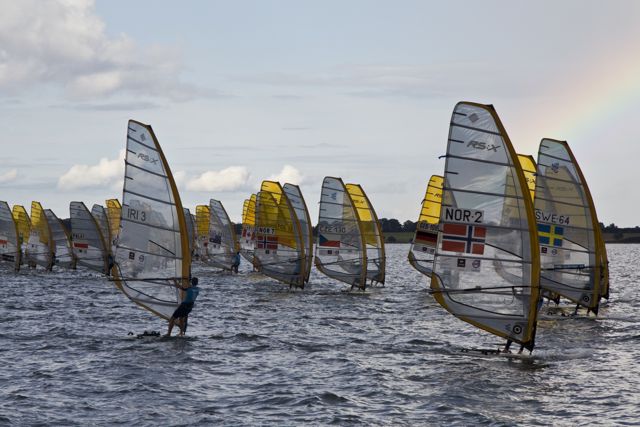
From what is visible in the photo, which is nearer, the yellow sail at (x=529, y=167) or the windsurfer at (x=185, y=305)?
the windsurfer at (x=185, y=305)

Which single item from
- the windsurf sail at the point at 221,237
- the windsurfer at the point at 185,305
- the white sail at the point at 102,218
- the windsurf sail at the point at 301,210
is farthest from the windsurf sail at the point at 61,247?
the windsurfer at the point at 185,305

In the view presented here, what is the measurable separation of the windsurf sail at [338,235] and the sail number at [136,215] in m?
17.7

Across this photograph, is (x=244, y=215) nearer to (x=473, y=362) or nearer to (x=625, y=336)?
(x=625, y=336)

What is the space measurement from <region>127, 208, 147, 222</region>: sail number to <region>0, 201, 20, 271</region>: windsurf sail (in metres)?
31.6

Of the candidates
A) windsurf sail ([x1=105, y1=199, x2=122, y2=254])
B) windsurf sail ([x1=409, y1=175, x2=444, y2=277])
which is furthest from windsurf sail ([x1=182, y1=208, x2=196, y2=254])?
windsurf sail ([x1=409, y1=175, x2=444, y2=277])

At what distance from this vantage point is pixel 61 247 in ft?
190

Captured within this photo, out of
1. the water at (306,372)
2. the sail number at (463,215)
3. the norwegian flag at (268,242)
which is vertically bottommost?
the water at (306,372)

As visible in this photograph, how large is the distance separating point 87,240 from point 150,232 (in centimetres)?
3235

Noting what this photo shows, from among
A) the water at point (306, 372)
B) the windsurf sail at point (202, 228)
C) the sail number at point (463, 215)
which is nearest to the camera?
the water at point (306, 372)

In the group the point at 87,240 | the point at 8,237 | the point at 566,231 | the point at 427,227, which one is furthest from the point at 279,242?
the point at 8,237

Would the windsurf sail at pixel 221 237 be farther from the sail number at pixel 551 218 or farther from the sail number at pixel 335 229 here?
Answer: the sail number at pixel 551 218

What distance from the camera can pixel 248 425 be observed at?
1435cm

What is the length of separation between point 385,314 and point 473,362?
1181 cm

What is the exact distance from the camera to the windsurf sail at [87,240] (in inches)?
2052
